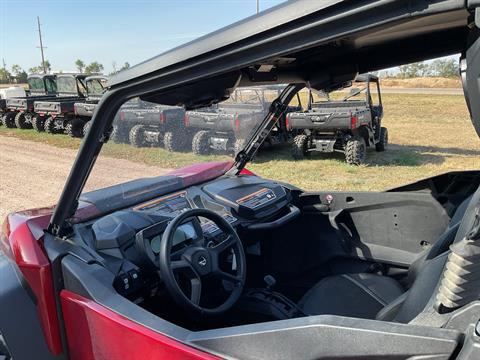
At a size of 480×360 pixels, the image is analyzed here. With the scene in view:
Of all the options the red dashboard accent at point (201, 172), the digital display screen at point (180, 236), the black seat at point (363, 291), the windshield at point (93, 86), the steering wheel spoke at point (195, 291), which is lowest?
the black seat at point (363, 291)

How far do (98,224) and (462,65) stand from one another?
159 cm

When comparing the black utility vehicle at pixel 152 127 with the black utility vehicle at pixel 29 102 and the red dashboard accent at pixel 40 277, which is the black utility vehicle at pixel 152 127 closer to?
the red dashboard accent at pixel 40 277

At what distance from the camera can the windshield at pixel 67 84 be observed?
15.7m

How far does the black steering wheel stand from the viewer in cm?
183

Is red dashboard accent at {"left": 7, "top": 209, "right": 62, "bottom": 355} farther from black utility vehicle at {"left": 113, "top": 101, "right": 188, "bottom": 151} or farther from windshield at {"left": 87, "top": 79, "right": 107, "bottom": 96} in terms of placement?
windshield at {"left": 87, "top": 79, "right": 107, "bottom": 96}

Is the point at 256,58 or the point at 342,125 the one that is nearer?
the point at 256,58

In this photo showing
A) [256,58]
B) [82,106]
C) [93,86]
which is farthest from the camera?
[93,86]

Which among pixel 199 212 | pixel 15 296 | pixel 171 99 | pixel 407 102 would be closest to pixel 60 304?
pixel 15 296

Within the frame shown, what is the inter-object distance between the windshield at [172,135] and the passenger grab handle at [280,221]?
469 millimetres

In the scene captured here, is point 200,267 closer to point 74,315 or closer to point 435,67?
point 74,315

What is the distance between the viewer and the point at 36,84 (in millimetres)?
18109

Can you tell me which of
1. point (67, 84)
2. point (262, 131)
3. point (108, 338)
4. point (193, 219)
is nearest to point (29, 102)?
point (67, 84)

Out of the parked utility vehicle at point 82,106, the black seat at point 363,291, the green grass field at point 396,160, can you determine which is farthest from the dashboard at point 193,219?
the parked utility vehicle at point 82,106

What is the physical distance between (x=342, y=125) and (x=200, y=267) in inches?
284
